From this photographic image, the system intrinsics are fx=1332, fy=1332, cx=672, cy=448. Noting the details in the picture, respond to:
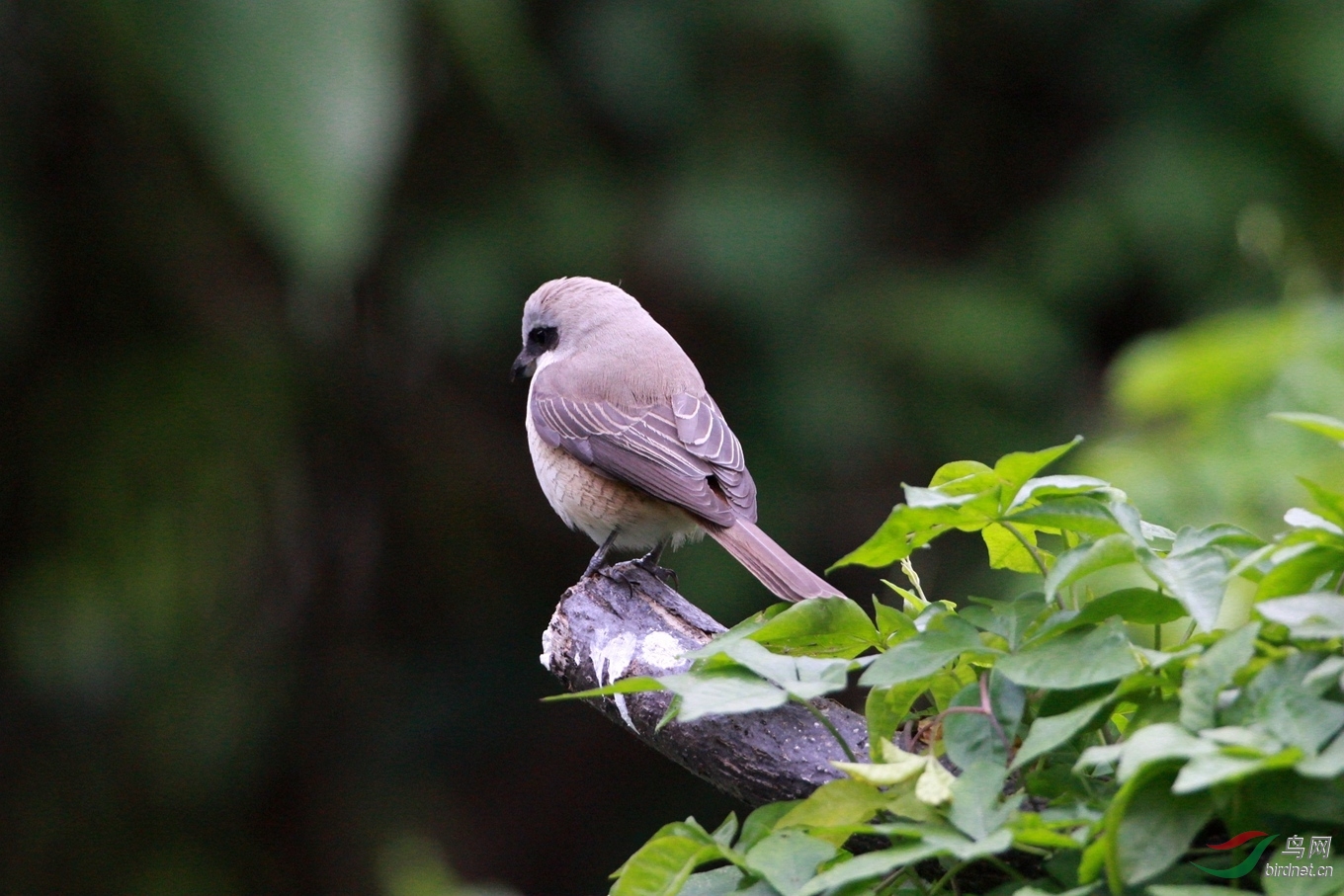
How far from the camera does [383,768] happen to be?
698 centimetres

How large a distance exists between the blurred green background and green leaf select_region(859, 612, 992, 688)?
4.24 metres

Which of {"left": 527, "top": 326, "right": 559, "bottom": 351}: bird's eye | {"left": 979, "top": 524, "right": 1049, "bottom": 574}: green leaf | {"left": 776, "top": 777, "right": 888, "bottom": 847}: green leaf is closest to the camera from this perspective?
{"left": 776, "top": 777, "right": 888, "bottom": 847}: green leaf

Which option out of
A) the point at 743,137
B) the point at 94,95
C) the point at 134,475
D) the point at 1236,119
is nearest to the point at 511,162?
the point at 743,137

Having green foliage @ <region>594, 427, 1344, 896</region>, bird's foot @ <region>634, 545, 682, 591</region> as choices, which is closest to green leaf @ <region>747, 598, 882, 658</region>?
green foliage @ <region>594, 427, 1344, 896</region>

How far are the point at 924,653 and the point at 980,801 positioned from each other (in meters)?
0.20

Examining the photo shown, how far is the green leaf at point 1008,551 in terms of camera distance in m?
1.88

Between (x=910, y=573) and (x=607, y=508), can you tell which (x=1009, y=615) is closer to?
(x=910, y=573)

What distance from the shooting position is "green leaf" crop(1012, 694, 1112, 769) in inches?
57.3

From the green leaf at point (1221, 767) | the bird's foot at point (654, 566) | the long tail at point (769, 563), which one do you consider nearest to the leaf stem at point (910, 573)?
the green leaf at point (1221, 767)

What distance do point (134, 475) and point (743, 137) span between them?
340 cm

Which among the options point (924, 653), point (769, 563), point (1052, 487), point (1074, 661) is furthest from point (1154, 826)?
point (769, 563)

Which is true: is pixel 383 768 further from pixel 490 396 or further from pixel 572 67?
pixel 572 67

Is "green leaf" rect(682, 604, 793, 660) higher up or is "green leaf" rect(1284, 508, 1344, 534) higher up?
"green leaf" rect(1284, 508, 1344, 534)

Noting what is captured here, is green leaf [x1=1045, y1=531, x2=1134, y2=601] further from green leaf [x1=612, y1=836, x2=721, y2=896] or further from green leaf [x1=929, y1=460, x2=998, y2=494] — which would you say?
green leaf [x1=612, y1=836, x2=721, y2=896]
